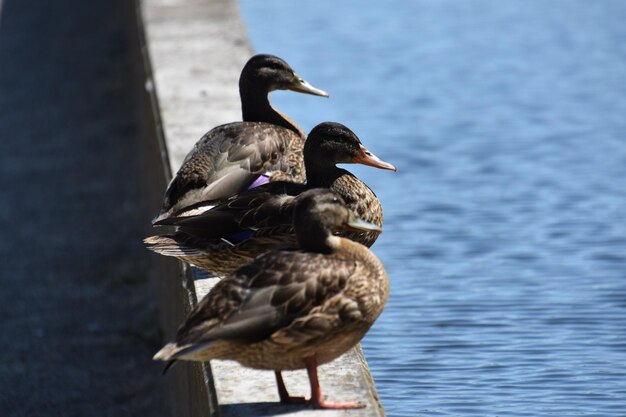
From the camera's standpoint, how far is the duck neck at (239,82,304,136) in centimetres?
738

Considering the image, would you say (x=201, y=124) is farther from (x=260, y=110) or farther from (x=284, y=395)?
(x=284, y=395)

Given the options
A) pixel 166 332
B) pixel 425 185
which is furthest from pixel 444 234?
pixel 166 332

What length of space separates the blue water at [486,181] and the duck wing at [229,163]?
1.24 metres

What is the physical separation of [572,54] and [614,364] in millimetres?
8101

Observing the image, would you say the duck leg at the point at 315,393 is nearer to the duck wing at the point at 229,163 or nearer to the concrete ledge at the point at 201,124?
the concrete ledge at the point at 201,124

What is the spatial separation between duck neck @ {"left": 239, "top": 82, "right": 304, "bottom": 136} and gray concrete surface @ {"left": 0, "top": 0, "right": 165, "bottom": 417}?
1665 millimetres

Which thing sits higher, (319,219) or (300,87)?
(319,219)

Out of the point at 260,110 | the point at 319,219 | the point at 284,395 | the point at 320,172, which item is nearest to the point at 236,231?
the point at 320,172

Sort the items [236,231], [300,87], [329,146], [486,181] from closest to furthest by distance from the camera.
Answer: [236,231]
[329,146]
[300,87]
[486,181]

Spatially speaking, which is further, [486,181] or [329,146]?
[486,181]

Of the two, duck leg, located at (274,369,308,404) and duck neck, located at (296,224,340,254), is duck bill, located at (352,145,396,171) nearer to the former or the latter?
duck neck, located at (296,224,340,254)

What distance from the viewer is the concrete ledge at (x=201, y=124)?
15.2 feet

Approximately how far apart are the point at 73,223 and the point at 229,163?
4705 mm

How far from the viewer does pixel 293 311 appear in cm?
429
